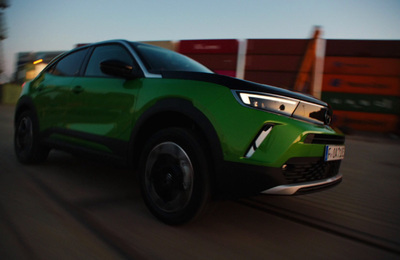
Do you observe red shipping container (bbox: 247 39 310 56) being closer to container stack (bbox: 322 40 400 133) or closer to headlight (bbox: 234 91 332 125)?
container stack (bbox: 322 40 400 133)

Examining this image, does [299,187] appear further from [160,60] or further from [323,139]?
[160,60]

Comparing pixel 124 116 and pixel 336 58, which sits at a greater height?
pixel 336 58

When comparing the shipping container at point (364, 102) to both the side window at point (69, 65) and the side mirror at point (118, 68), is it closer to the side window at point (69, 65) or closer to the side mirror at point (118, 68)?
the side window at point (69, 65)

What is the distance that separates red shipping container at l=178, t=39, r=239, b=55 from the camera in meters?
13.1

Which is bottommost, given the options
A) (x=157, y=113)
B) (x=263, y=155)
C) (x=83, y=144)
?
(x=83, y=144)

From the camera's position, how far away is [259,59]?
12.5 m

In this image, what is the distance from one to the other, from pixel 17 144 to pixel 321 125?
355cm

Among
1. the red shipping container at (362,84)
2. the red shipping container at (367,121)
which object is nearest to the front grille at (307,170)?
the red shipping container at (367,121)

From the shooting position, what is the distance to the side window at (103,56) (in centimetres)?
263

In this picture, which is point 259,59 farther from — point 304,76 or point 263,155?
point 263,155

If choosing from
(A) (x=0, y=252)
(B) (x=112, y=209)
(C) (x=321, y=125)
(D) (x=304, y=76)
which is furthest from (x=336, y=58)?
(A) (x=0, y=252)

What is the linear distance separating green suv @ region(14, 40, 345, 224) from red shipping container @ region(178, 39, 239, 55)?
10.8 metres

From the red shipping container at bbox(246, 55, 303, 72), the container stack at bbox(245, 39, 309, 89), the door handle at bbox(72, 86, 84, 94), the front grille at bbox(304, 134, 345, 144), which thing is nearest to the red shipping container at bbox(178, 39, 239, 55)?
the container stack at bbox(245, 39, 309, 89)

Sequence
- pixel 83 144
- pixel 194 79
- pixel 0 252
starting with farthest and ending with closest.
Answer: pixel 83 144, pixel 194 79, pixel 0 252
